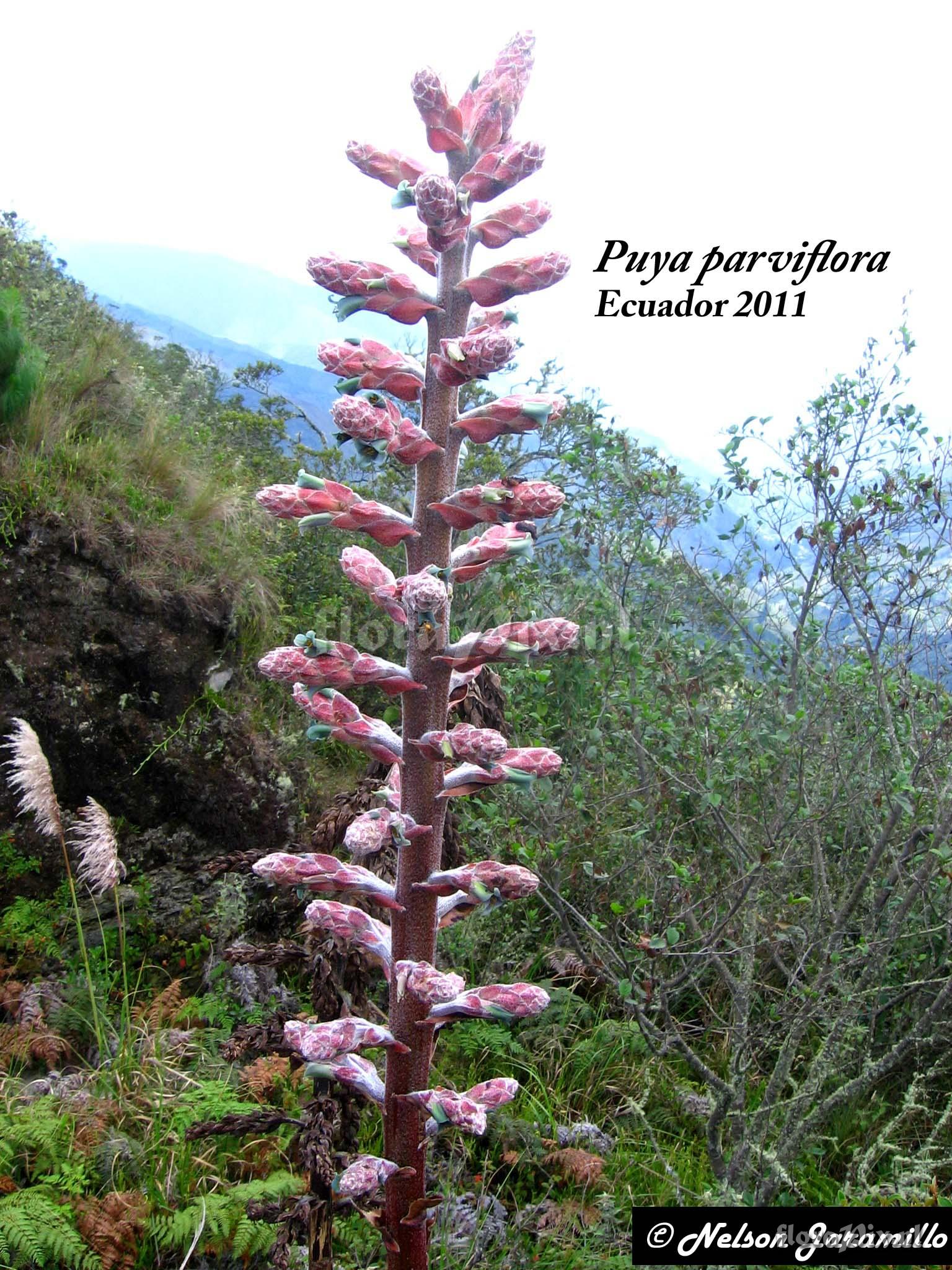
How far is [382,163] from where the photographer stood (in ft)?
5.87

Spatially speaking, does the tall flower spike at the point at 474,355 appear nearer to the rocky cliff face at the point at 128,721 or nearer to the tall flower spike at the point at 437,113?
the tall flower spike at the point at 437,113

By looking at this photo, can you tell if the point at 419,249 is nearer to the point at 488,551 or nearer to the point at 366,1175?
the point at 488,551

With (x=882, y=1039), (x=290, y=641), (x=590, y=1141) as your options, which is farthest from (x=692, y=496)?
(x=590, y=1141)

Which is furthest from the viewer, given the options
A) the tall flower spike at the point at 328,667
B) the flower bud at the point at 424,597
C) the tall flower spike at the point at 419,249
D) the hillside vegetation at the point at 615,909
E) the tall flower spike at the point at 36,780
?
the tall flower spike at the point at 36,780

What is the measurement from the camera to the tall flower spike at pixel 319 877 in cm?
175

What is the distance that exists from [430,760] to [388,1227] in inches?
38.9

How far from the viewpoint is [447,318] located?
1.79m

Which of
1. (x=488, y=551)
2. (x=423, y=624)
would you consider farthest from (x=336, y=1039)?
(x=488, y=551)

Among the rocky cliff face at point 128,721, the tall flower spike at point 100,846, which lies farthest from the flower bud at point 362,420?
the rocky cliff face at point 128,721

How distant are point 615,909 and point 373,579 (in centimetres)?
189

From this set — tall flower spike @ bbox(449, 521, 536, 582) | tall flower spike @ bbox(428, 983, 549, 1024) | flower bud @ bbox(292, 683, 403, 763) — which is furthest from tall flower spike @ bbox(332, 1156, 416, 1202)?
tall flower spike @ bbox(449, 521, 536, 582)

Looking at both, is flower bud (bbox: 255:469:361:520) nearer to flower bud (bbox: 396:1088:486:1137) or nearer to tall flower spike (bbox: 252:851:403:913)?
tall flower spike (bbox: 252:851:403:913)

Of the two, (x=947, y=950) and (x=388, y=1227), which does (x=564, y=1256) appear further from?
(x=947, y=950)

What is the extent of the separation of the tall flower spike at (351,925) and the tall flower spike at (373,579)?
61cm
